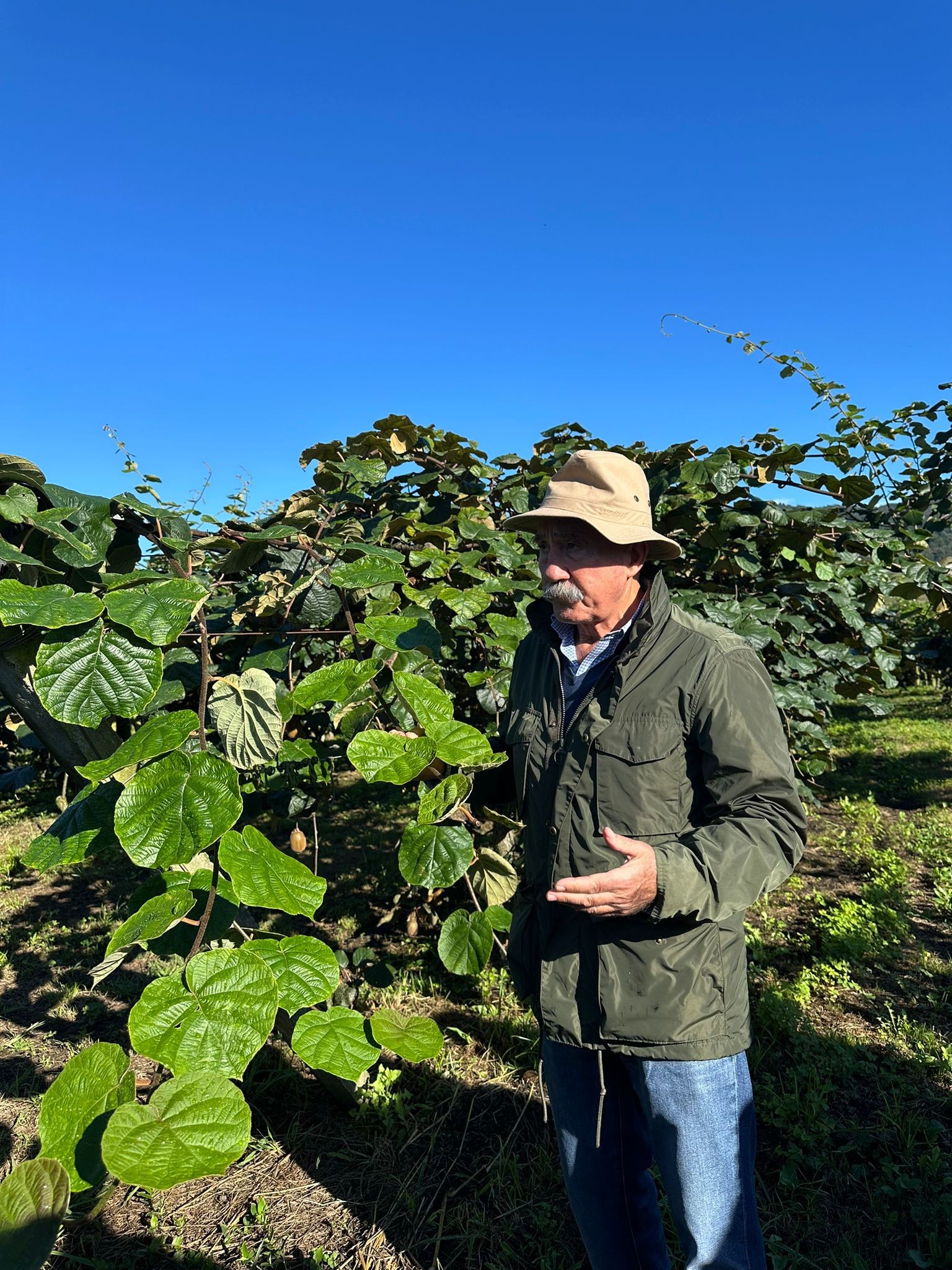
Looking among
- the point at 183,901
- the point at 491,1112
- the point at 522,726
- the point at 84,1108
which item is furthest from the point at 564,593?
the point at 491,1112

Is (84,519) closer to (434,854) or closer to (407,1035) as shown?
(434,854)

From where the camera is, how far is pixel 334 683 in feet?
4.01

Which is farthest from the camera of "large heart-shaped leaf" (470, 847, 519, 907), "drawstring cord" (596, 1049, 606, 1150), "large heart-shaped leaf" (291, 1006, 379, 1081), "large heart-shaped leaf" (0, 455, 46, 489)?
"large heart-shaped leaf" (470, 847, 519, 907)

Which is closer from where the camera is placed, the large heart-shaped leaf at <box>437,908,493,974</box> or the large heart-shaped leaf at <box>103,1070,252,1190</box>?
the large heart-shaped leaf at <box>103,1070,252,1190</box>

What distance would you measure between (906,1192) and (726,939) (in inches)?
49.3

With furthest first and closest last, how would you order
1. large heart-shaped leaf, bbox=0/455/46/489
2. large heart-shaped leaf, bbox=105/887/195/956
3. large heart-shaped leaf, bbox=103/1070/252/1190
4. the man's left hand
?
large heart-shaped leaf, bbox=0/455/46/489 < the man's left hand < large heart-shaped leaf, bbox=105/887/195/956 < large heart-shaped leaf, bbox=103/1070/252/1190

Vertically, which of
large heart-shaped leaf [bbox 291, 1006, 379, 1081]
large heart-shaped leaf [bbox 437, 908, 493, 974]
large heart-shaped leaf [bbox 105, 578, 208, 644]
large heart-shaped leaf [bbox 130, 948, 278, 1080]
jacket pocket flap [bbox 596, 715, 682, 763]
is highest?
large heart-shaped leaf [bbox 105, 578, 208, 644]

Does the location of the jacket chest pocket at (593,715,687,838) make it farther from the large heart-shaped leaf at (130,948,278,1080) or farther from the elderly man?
the large heart-shaped leaf at (130,948,278,1080)

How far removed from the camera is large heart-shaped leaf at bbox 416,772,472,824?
114 centimetres

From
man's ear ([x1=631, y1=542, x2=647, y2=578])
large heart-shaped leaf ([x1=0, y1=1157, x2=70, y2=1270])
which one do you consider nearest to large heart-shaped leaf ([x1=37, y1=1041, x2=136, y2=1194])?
large heart-shaped leaf ([x1=0, y1=1157, x2=70, y2=1270])

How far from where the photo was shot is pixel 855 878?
12.4ft

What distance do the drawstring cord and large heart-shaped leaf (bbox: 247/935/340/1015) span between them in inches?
26.3

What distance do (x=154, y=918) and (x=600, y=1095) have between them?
0.98 metres

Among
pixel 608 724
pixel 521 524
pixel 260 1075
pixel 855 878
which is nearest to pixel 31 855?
pixel 608 724
